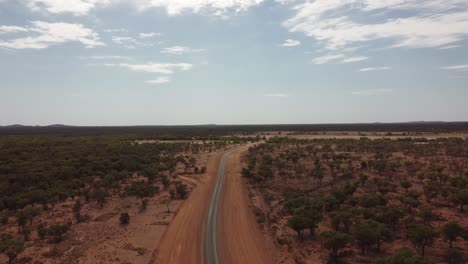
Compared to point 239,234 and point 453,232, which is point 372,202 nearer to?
point 453,232

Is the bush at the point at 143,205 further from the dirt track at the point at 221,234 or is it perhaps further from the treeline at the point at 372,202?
the treeline at the point at 372,202

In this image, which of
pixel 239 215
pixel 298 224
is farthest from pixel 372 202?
pixel 239 215

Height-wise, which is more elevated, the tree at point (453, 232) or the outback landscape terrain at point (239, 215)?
the tree at point (453, 232)

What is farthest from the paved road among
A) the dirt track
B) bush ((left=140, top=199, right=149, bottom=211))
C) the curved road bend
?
bush ((left=140, top=199, right=149, bottom=211))

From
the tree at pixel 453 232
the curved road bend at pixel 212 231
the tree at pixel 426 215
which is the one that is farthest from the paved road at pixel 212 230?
the tree at pixel 426 215

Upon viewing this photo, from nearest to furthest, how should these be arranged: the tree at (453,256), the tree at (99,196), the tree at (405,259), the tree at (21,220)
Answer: the tree at (405,259), the tree at (453,256), the tree at (21,220), the tree at (99,196)

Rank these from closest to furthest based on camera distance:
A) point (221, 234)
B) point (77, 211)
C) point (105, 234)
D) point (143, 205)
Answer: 1. point (221, 234)
2. point (105, 234)
3. point (77, 211)
4. point (143, 205)

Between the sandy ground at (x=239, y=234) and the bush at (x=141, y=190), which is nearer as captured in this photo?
the sandy ground at (x=239, y=234)
